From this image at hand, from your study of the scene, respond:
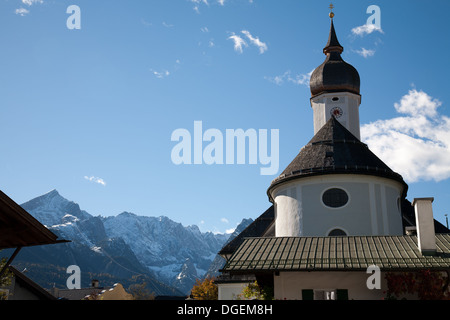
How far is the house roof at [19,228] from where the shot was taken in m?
9.82

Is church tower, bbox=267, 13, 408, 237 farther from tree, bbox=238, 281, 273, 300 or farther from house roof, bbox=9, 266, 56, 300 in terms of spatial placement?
house roof, bbox=9, 266, 56, 300

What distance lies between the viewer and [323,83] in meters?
38.9

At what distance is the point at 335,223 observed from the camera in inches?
1014

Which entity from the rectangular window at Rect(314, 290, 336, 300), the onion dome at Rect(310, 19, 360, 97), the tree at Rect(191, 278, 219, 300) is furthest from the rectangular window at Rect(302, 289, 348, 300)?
the tree at Rect(191, 278, 219, 300)

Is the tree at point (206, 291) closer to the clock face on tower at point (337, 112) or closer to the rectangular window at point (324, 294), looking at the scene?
the clock face on tower at point (337, 112)

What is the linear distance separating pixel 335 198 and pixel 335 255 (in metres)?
10.5

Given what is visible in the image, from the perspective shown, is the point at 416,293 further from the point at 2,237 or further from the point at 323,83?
the point at 323,83

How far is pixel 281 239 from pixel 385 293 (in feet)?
12.7

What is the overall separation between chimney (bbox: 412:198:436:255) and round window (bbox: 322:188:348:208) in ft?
30.8

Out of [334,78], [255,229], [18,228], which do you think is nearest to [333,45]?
[334,78]

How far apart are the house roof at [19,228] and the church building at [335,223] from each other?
21.1 feet

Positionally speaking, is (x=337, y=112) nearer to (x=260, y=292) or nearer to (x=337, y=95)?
(x=337, y=95)
